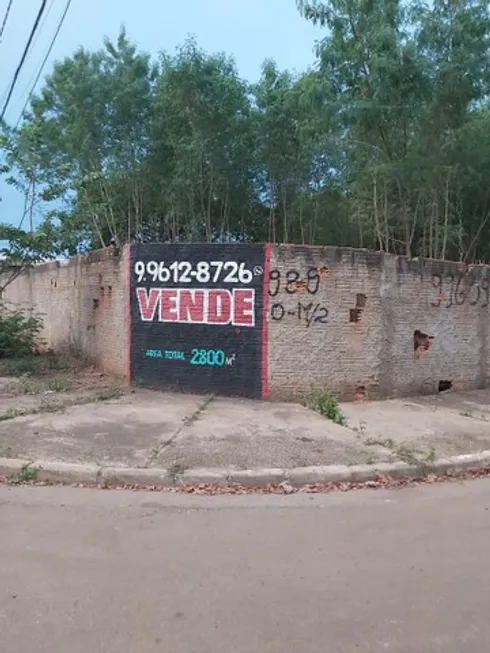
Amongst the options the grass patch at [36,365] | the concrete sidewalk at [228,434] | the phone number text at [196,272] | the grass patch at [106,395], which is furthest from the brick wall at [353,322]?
the grass patch at [36,365]

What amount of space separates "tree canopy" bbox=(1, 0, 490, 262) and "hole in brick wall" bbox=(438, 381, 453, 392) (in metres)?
4.04

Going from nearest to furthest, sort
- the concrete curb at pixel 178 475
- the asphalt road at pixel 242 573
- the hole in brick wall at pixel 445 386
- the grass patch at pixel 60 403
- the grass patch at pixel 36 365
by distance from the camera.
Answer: the asphalt road at pixel 242 573 → the concrete curb at pixel 178 475 → the grass patch at pixel 60 403 → the hole in brick wall at pixel 445 386 → the grass patch at pixel 36 365

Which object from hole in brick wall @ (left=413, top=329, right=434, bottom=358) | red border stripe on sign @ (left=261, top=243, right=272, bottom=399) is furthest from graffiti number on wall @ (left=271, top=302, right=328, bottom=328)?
hole in brick wall @ (left=413, top=329, right=434, bottom=358)

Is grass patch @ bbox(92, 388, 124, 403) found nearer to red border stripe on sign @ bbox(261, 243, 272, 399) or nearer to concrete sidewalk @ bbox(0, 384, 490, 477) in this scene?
concrete sidewalk @ bbox(0, 384, 490, 477)

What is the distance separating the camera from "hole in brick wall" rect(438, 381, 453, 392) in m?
11.5

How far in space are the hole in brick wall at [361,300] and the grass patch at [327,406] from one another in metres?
1.54

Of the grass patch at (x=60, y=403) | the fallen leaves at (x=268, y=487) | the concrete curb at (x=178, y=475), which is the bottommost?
the fallen leaves at (x=268, y=487)

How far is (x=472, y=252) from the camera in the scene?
16.0 meters

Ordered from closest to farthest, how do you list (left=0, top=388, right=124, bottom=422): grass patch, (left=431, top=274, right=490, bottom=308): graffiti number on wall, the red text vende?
(left=0, top=388, right=124, bottom=422): grass patch < the red text vende < (left=431, top=274, right=490, bottom=308): graffiti number on wall

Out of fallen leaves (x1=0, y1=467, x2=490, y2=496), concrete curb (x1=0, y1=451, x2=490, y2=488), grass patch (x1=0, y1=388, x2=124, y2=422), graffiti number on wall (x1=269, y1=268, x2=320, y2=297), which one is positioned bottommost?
fallen leaves (x1=0, y1=467, x2=490, y2=496)

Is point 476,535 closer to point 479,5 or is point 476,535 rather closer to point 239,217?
point 479,5

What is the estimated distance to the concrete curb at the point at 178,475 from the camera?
20.1 feet

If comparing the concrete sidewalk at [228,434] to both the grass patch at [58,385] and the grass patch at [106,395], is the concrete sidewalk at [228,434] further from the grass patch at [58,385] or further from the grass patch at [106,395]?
the grass patch at [58,385]

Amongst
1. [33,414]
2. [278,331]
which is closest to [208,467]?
[33,414]
